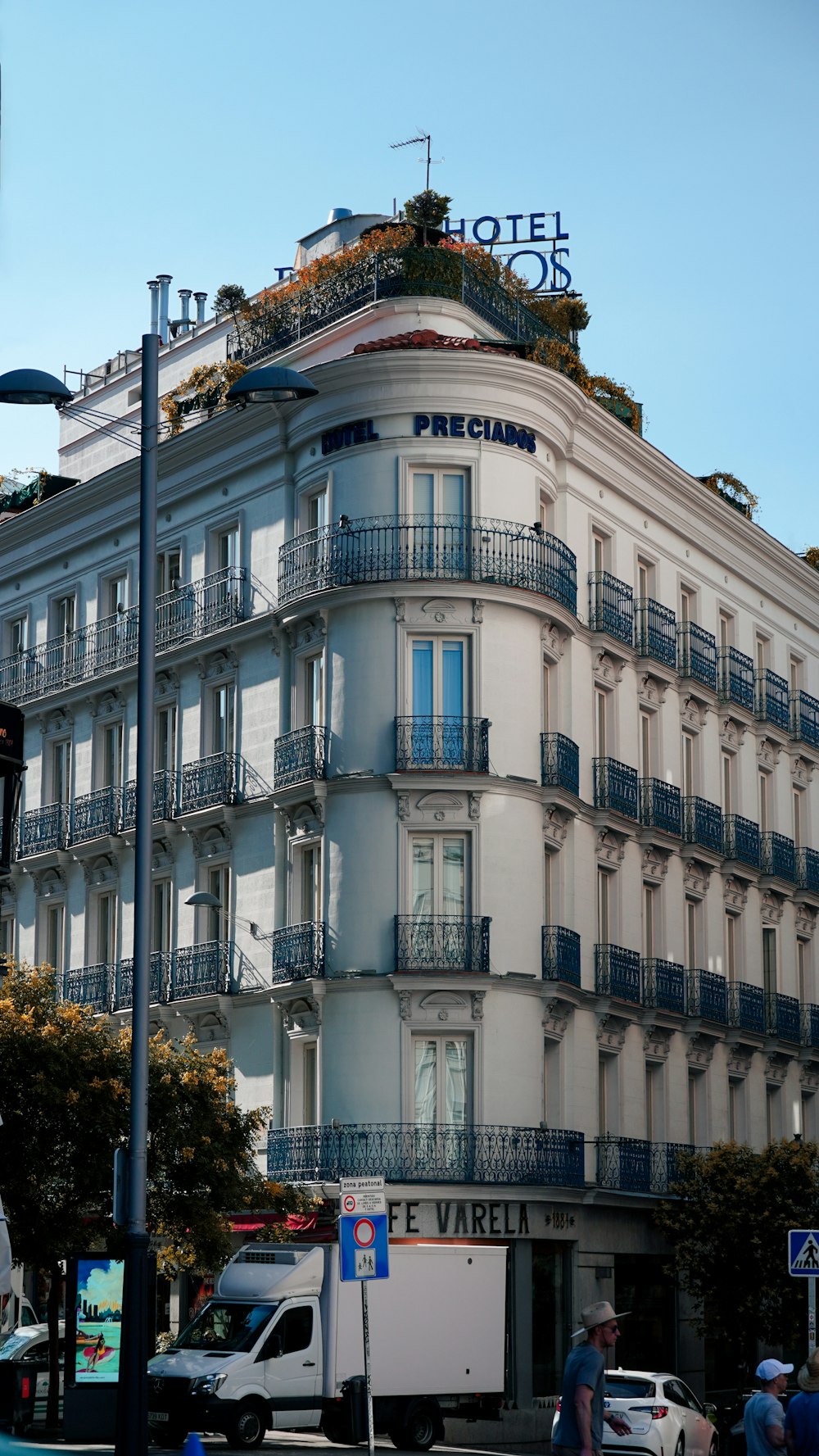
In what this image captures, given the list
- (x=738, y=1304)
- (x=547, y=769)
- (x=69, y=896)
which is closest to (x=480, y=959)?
(x=547, y=769)

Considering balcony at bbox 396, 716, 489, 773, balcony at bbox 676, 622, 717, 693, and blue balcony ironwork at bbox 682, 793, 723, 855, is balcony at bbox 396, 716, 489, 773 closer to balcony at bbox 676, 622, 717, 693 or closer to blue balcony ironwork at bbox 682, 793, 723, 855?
blue balcony ironwork at bbox 682, 793, 723, 855

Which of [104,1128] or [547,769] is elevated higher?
[547,769]

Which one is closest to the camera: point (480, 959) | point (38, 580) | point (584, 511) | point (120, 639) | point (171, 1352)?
point (171, 1352)

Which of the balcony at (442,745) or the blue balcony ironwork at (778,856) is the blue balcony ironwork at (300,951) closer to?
the balcony at (442,745)

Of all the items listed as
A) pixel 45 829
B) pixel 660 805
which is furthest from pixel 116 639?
pixel 660 805

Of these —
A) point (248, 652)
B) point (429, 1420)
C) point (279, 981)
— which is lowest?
point (429, 1420)

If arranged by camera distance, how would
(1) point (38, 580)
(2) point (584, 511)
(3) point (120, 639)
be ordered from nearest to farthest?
(2) point (584, 511) → (3) point (120, 639) → (1) point (38, 580)

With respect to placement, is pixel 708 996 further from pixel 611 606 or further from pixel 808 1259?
pixel 808 1259

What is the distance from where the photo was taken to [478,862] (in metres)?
39.4

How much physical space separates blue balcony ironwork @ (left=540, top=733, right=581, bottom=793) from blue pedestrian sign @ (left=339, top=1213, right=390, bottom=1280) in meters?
19.9

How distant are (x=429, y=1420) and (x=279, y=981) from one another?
10.1 m

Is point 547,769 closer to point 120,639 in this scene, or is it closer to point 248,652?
point 248,652

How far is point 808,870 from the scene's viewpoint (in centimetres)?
5441

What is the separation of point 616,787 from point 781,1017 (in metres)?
10.0
